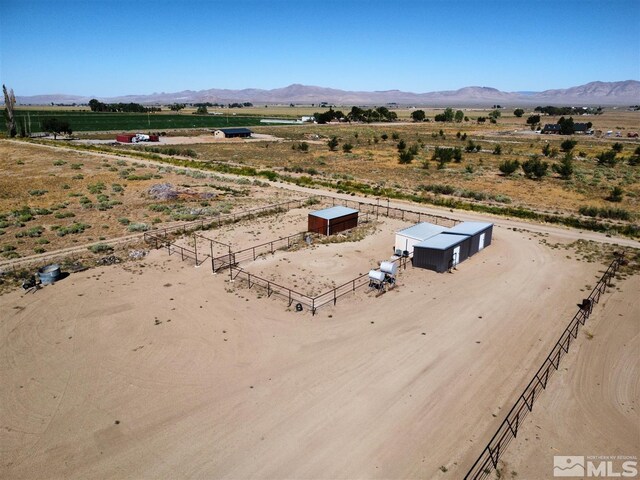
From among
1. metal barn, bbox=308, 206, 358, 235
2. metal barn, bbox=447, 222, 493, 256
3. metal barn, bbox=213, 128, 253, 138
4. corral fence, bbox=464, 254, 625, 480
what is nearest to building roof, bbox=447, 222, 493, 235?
metal barn, bbox=447, 222, 493, 256

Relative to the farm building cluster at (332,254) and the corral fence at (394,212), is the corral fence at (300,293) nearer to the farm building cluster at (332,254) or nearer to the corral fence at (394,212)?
the farm building cluster at (332,254)

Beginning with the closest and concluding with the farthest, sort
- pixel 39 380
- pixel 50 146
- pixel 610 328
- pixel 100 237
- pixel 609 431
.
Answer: pixel 609 431, pixel 39 380, pixel 610 328, pixel 100 237, pixel 50 146

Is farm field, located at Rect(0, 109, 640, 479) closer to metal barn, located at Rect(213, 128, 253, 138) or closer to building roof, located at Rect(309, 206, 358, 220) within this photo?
building roof, located at Rect(309, 206, 358, 220)

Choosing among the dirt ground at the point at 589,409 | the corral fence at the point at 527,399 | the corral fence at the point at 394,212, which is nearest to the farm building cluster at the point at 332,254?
the corral fence at the point at 394,212

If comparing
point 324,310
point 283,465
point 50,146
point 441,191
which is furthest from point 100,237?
point 50,146

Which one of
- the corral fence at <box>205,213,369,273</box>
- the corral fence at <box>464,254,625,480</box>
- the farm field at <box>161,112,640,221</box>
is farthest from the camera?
the farm field at <box>161,112,640,221</box>

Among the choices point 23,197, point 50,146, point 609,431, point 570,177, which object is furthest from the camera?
point 50,146

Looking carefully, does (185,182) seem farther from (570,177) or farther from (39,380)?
(570,177)

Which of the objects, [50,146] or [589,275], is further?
[50,146]
